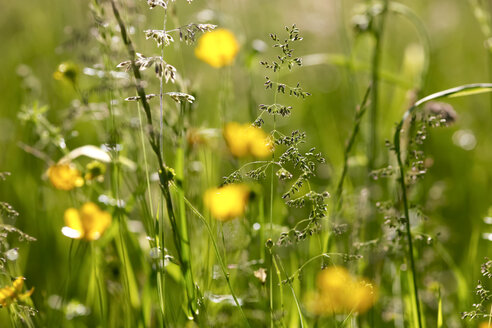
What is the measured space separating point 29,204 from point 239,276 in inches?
38.3

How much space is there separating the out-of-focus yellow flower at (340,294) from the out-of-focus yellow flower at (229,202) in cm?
27

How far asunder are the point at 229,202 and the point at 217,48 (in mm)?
831

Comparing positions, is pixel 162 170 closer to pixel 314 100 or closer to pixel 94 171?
pixel 94 171

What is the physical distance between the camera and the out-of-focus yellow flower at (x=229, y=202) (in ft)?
4.38

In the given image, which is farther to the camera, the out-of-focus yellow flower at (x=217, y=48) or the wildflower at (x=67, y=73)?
the out-of-focus yellow flower at (x=217, y=48)

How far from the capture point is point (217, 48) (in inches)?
81.0

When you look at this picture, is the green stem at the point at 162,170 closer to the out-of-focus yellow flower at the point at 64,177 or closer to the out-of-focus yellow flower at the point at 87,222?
the out-of-focus yellow flower at the point at 87,222

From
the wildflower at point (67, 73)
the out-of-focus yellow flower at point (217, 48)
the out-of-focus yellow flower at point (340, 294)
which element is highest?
the out-of-focus yellow flower at point (217, 48)

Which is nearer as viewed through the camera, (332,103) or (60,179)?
(60,179)

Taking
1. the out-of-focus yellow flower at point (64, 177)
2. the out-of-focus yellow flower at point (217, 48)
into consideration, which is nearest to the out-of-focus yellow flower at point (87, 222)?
the out-of-focus yellow flower at point (64, 177)

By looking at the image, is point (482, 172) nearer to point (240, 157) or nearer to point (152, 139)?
point (240, 157)

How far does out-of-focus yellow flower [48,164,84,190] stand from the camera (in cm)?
157

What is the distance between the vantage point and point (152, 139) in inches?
42.8

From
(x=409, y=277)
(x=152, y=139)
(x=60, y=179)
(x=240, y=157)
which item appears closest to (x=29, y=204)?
(x=60, y=179)
